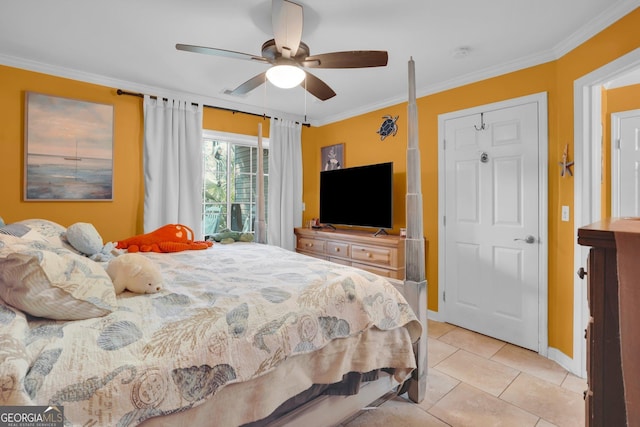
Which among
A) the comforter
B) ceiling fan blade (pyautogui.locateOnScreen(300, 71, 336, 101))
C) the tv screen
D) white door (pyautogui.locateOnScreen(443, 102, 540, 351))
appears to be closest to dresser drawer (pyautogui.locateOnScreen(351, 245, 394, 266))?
the tv screen

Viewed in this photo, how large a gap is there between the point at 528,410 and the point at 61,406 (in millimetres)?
2308

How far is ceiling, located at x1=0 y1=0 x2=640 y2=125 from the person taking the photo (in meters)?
1.96

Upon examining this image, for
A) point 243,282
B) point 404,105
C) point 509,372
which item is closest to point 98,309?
point 243,282

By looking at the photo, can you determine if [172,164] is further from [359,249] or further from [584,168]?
[584,168]

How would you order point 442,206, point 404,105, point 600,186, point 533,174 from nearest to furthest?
1. point 600,186
2. point 533,174
3. point 442,206
4. point 404,105

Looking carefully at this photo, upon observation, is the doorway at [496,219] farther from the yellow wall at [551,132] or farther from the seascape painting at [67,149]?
the seascape painting at [67,149]

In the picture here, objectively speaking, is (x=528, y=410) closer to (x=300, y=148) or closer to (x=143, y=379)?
(x=143, y=379)

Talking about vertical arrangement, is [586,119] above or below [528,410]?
above

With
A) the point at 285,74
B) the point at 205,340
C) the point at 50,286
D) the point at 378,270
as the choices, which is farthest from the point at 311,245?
the point at 50,286

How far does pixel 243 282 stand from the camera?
157cm

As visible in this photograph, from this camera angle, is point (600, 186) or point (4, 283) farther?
point (600, 186)

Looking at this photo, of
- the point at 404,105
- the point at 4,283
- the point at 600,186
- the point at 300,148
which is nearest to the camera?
the point at 4,283

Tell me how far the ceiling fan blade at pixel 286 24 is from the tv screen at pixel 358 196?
190cm

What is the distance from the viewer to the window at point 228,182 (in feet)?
13.0
